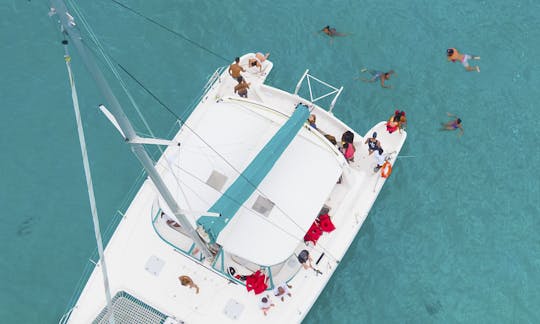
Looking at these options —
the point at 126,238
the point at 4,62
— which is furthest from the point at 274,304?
the point at 4,62

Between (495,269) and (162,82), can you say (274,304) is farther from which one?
(162,82)

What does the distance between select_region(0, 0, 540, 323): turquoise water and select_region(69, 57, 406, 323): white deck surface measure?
2.18m

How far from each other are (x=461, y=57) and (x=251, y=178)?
8864mm

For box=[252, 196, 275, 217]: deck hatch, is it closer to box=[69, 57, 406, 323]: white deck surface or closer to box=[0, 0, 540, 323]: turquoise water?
box=[69, 57, 406, 323]: white deck surface

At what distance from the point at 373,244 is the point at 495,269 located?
10.9 feet

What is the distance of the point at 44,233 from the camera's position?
44.0ft

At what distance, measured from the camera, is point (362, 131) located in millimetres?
14844

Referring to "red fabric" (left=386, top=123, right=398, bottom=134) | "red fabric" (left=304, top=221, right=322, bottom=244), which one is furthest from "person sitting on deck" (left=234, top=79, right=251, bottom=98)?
"red fabric" (left=304, top=221, right=322, bottom=244)

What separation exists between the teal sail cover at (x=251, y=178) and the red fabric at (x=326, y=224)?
6.42 feet

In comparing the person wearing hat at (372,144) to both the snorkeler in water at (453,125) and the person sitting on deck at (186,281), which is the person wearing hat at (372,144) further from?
the person sitting on deck at (186,281)

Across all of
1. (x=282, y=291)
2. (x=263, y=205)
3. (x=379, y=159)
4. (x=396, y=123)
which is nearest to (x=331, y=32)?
(x=396, y=123)

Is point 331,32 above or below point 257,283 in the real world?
above

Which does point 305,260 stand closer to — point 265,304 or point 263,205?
point 265,304

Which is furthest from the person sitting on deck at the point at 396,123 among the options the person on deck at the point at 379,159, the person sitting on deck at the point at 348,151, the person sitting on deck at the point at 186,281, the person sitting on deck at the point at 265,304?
the person sitting on deck at the point at 186,281
